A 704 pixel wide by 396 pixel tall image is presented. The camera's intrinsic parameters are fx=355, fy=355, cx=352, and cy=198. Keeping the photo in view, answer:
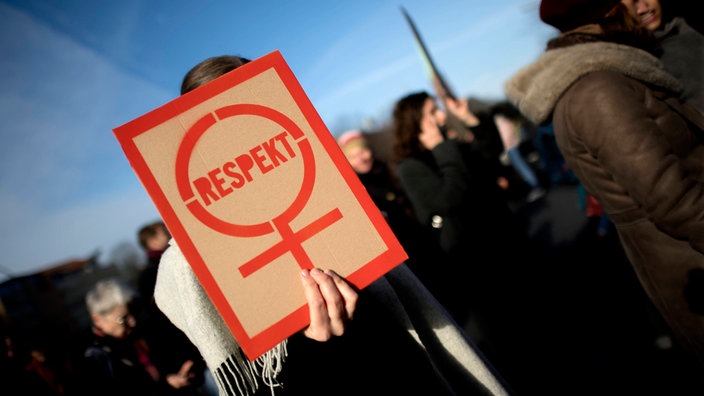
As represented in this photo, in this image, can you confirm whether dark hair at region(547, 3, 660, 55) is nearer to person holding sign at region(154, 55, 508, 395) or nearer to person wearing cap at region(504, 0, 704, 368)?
person wearing cap at region(504, 0, 704, 368)

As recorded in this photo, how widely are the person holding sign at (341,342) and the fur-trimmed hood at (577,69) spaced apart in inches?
35.8

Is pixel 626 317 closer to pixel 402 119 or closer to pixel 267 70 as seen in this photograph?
pixel 402 119

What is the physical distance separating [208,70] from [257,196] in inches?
23.0

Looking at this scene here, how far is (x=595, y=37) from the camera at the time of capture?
1.48 meters

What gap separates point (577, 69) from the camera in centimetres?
134

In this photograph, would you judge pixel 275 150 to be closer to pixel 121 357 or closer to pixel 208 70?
pixel 208 70

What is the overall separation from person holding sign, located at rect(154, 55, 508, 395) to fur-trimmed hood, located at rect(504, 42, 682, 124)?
2.99ft

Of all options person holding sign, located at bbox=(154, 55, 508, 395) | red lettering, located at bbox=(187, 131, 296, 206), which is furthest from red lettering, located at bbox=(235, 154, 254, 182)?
person holding sign, located at bbox=(154, 55, 508, 395)

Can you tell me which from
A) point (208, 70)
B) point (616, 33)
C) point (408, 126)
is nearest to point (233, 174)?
point (208, 70)

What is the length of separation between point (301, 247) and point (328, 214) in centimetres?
11

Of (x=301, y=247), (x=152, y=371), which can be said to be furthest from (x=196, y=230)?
(x=152, y=371)

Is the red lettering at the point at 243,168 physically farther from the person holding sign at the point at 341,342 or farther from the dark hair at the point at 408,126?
the dark hair at the point at 408,126

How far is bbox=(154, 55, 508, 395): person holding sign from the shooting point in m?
0.93

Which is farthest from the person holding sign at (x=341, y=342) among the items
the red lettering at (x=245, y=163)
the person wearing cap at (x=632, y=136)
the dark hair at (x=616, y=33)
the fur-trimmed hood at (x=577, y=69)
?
the dark hair at (x=616, y=33)
